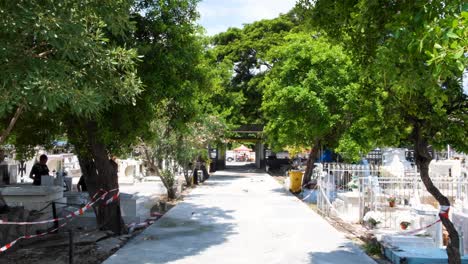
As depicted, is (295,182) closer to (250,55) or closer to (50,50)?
(50,50)

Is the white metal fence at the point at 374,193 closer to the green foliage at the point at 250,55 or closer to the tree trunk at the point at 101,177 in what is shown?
the tree trunk at the point at 101,177

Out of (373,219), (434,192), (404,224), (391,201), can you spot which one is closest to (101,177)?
(373,219)

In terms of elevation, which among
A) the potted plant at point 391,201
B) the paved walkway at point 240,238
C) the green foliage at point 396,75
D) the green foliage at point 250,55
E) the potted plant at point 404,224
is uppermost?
the green foliage at point 250,55

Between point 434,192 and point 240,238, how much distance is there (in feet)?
15.1

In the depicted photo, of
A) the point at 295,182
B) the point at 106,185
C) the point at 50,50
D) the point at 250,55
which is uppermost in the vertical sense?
the point at 250,55

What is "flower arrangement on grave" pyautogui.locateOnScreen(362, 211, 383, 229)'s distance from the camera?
11.4m

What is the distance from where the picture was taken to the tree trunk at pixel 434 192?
257 inches

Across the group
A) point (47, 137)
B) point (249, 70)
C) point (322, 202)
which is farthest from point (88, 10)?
point (249, 70)

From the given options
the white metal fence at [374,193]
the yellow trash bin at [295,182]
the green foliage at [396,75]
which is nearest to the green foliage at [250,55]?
the yellow trash bin at [295,182]

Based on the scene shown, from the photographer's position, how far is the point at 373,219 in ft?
37.6

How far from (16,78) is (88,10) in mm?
1147

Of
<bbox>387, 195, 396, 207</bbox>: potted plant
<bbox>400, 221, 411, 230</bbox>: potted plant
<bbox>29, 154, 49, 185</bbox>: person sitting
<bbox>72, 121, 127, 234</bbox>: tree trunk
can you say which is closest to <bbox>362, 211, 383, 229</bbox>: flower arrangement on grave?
<bbox>400, 221, 411, 230</bbox>: potted plant

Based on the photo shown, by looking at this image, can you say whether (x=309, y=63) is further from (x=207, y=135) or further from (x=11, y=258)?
(x=11, y=258)

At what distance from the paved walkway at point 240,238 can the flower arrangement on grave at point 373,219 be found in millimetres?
929
